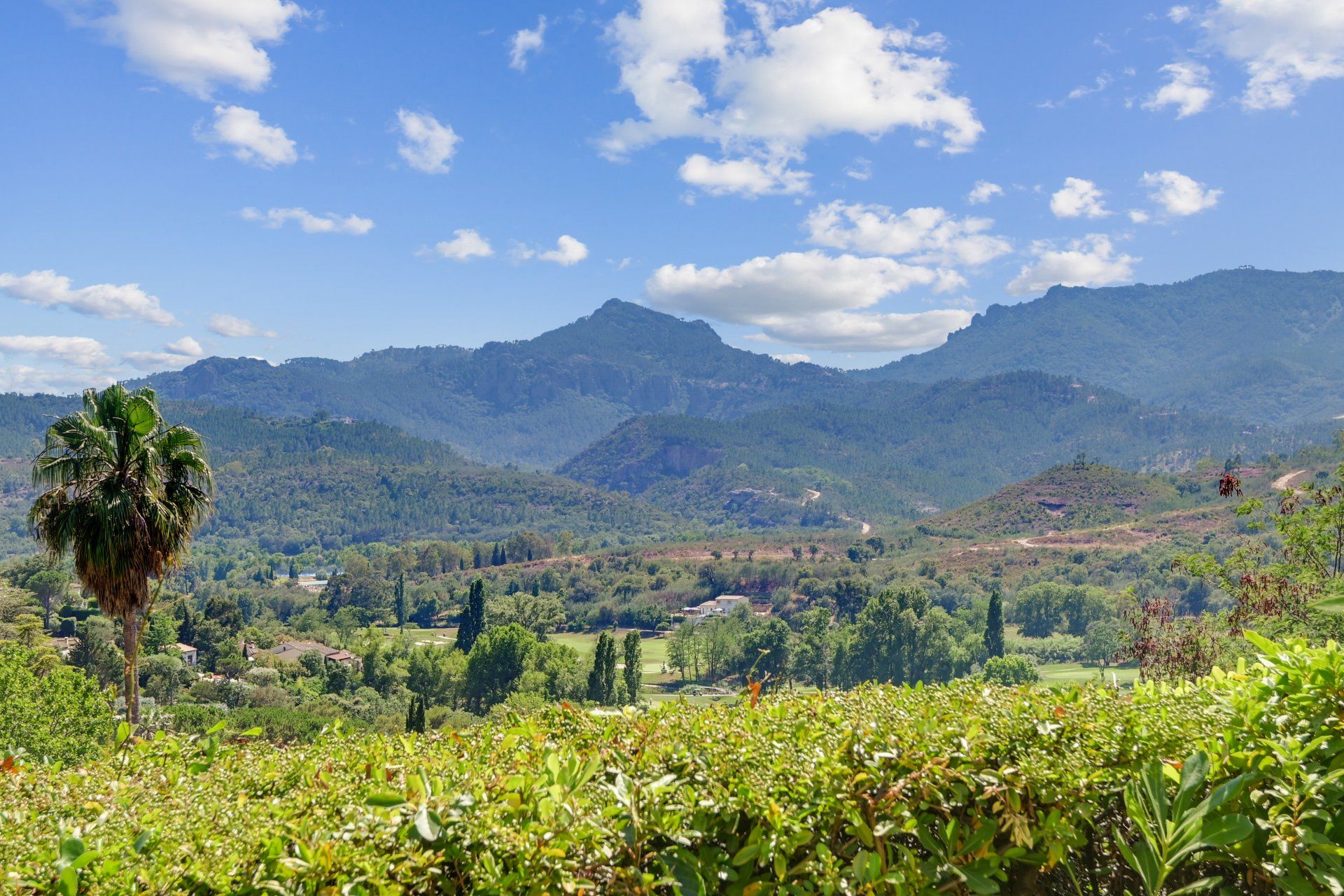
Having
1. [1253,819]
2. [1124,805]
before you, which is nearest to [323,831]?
[1124,805]

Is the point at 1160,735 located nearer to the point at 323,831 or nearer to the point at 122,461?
the point at 323,831

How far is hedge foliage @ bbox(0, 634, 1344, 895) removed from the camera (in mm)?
1988

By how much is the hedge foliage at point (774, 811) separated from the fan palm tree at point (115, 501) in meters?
8.80

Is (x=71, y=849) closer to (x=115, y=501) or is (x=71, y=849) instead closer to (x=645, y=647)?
(x=115, y=501)

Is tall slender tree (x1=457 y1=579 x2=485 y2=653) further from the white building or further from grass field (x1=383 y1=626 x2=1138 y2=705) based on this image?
the white building

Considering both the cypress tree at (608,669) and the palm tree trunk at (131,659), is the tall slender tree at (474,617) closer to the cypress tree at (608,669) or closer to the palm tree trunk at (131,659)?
the cypress tree at (608,669)

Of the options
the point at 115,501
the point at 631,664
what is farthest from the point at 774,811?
the point at 631,664

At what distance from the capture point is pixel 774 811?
215 cm

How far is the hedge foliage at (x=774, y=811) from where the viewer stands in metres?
1.99

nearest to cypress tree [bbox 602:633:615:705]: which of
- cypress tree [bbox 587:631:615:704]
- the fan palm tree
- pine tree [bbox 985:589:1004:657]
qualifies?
cypress tree [bbox 587:631:615:704]

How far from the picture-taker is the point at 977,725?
2.38 m

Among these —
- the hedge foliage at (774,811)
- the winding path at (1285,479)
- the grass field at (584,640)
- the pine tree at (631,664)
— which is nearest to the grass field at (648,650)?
the grass field at (584,640)

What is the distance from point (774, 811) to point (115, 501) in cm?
1042

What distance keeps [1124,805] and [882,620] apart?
57.0 m
